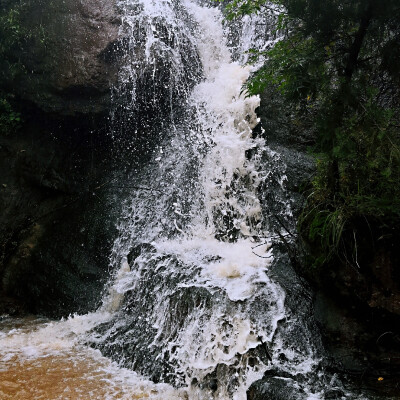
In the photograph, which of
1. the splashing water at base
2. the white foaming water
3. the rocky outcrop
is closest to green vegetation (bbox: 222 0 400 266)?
the white foaming water

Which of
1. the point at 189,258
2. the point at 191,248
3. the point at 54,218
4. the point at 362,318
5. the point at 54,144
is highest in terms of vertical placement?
the point at 54,144

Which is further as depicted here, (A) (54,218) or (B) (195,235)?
(A) (54,218)

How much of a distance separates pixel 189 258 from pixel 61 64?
15.7ft

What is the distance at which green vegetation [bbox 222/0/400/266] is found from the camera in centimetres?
374

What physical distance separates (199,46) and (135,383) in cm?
755

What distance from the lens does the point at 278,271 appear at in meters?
5.15

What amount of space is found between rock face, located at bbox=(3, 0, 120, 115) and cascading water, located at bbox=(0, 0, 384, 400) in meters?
0.44

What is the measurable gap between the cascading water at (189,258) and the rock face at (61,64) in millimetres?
444

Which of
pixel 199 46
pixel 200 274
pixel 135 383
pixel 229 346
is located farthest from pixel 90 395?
pixel 199 46

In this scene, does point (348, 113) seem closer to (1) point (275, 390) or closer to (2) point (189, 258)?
(1) point (275, 390)

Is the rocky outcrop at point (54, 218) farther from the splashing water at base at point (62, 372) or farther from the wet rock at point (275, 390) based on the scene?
the wet rock at point (275, 390)

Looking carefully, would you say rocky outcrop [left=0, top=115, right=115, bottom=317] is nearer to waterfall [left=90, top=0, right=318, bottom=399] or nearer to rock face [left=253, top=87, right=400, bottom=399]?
waterfall [left=90, top=0, right=318, bottom=399]

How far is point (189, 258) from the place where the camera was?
5.80 m

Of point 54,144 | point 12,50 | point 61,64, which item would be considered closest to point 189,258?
point 54,144
